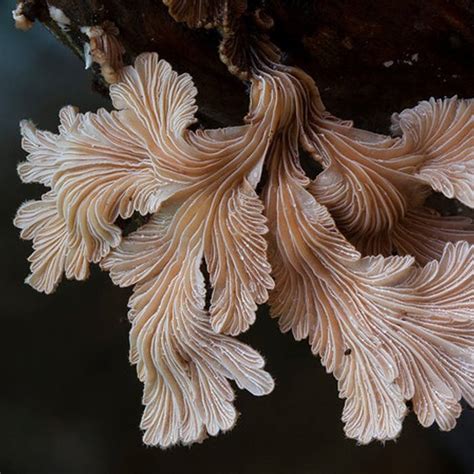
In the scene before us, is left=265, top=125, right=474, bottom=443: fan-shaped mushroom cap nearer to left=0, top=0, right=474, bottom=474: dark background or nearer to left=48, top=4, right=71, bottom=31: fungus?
left=48, top=4, right=71, bottom=31: fungus

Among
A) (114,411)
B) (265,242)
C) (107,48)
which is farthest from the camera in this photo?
(114,411)

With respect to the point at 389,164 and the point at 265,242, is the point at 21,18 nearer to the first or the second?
the point at 265,242

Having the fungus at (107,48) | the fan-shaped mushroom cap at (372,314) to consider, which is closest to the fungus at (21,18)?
the fungus at (107,48)

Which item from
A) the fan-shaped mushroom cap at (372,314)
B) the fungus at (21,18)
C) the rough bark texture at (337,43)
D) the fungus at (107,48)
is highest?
the rough bark texture at (337,43)

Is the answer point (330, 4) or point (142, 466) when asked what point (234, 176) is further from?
point (142, 466)

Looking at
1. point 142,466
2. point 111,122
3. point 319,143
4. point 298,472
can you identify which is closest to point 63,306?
point 142,466

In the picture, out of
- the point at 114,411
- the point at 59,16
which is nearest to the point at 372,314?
the point at 59,16

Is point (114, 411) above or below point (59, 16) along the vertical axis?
below

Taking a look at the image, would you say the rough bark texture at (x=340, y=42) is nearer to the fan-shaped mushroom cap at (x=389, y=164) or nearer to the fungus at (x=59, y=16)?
the fungus at (x=59, y=16)
